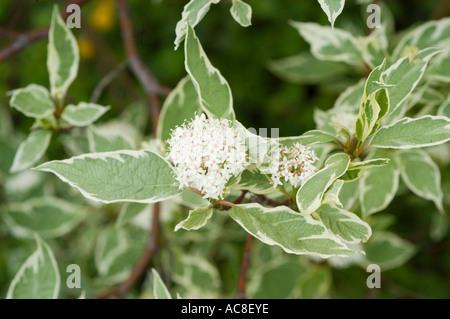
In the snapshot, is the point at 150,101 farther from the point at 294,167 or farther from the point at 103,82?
the point at 294,167

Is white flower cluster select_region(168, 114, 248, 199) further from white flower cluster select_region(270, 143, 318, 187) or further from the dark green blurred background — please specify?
the dark green blurred background

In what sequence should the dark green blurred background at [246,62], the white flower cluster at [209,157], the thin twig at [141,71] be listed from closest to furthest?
the white flower cluster at [209,157]
the thin twig at [141,71]
the dark green blurred background at [246,62]


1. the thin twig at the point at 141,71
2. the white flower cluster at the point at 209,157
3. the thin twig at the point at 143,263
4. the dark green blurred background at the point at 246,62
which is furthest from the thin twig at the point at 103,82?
the dark green blurred background at the point at 246,62

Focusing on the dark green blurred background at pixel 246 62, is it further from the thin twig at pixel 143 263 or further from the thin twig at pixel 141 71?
the thin twig at pixel 143 263

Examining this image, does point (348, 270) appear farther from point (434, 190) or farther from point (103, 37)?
point (103, 37)

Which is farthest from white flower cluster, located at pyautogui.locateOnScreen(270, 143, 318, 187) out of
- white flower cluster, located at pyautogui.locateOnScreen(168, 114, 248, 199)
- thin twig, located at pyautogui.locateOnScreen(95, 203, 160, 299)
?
thin twig, located at pyautogui.locateOnScreen(95, 203, 160, 299)
